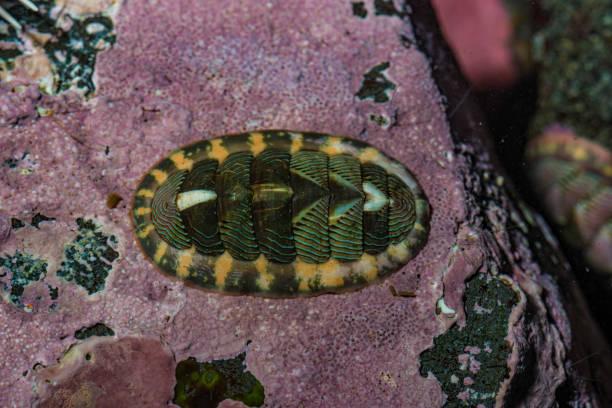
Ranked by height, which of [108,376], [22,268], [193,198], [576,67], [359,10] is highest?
[359,10]

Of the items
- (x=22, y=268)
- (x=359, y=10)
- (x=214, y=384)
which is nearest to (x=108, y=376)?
(x=214, y=384)

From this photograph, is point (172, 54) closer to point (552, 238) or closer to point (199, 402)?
point (199, 402)

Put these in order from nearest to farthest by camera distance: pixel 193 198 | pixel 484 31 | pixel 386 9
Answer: pixel 193 198
pixel 386 9
pixel 484 31

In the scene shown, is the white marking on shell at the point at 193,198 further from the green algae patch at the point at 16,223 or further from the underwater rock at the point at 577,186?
the underwater rock at the point at 577,186

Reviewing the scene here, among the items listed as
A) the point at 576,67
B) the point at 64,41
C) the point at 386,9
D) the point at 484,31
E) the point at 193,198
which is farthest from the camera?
the point at 484,31

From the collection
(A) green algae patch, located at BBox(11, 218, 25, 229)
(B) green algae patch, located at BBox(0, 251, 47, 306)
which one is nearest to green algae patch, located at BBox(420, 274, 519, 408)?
(B) green algae patch, located at BBox(0, 251, 47, 306)

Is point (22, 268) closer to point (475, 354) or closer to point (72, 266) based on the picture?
point (72, 266)

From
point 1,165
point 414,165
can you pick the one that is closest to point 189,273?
point 1,165
